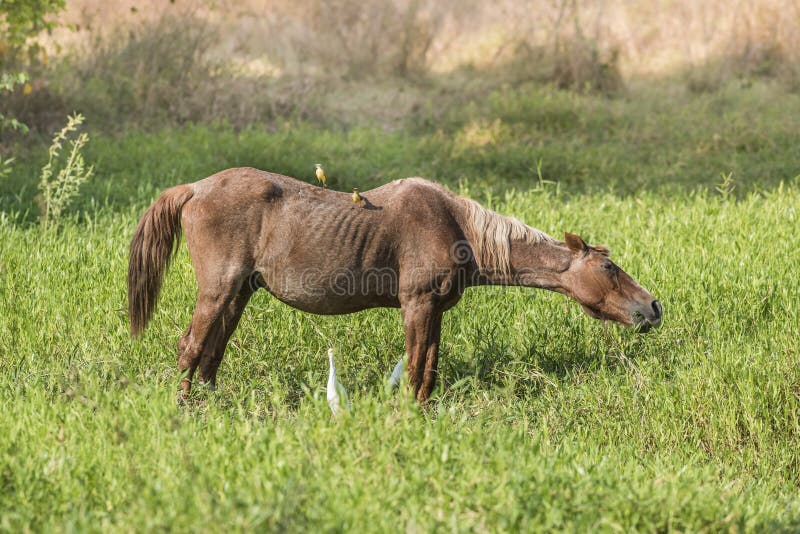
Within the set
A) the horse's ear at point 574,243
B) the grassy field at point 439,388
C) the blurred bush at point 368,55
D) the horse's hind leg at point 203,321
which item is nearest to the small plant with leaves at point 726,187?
the grassy field at point 439,388

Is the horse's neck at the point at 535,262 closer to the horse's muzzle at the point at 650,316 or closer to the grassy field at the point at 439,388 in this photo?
Answer: the horse's muzzle at the point at 650,316

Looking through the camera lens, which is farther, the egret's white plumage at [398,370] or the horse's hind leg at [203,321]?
the egret's white plumage at [398,370]

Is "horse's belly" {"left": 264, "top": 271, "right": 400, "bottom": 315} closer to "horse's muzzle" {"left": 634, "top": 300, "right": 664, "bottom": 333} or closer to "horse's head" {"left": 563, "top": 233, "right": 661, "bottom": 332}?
"horse's head" {"left": 563, "top": 233, "right": 661, "bottom": 332}

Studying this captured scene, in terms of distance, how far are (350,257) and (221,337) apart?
859 millimetres

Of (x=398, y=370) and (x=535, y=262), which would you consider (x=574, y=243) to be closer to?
(x=535, y=262)

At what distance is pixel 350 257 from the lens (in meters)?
5.04

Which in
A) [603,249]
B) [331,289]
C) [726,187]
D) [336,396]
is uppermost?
[603,249]

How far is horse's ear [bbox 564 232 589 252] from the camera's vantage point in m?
5.11

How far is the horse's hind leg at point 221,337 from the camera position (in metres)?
5.17

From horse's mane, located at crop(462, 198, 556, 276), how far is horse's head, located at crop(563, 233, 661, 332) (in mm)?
312

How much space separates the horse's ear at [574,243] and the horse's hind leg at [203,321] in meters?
1.73

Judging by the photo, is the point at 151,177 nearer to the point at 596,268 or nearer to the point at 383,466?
the point at 596,268

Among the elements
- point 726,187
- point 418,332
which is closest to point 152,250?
point 418,332

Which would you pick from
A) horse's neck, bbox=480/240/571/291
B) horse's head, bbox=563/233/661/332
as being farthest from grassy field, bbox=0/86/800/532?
horse's neck, bbox=480/240/571/291
